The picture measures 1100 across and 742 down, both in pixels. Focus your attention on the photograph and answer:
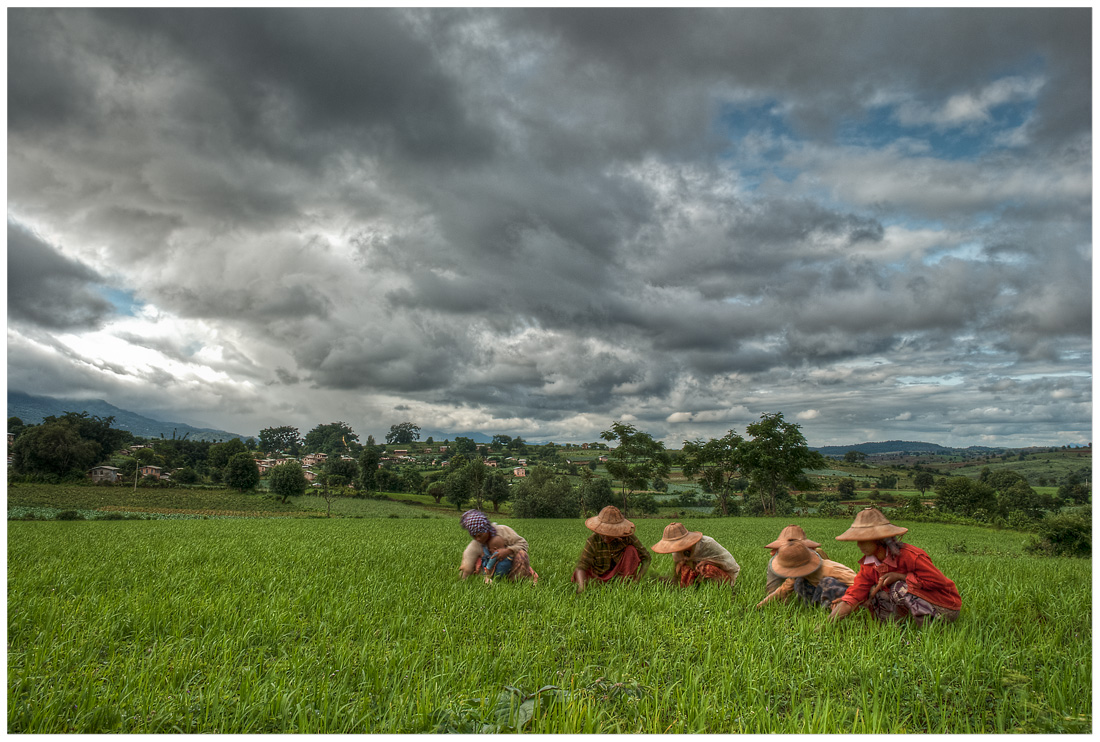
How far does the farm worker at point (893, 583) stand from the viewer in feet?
14.1

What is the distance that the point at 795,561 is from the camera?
515 cm

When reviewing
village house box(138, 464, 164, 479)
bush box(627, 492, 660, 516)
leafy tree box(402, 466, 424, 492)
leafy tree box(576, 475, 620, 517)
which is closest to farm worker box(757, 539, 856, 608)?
leafy tree box(576, 475, 620, 517)

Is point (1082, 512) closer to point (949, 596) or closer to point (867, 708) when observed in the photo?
point (949, 596)

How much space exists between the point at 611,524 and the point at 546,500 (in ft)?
137

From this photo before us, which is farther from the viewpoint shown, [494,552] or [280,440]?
[280,440]

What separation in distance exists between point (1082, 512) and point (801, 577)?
63.1 feet

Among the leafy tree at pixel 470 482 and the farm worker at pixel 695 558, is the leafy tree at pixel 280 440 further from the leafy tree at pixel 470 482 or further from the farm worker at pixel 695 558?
the farm worker at pixel 695 558

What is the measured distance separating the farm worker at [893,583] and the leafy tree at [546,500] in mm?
42340

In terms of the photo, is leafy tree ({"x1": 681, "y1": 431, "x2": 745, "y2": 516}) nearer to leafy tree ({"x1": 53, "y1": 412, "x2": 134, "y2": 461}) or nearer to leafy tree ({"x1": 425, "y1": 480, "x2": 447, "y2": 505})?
leafy tree ({"x1": 425, "y1": 480, "x2": 447, "y2": 505})

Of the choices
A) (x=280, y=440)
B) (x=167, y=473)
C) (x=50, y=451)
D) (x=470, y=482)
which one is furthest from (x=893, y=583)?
(x=280, y=440)

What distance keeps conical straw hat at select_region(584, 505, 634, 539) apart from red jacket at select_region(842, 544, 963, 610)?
2.60 meters

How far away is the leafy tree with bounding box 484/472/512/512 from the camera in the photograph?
2094 inches

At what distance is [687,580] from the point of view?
21.1ft

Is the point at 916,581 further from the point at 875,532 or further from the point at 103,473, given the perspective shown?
the point at 103,473
